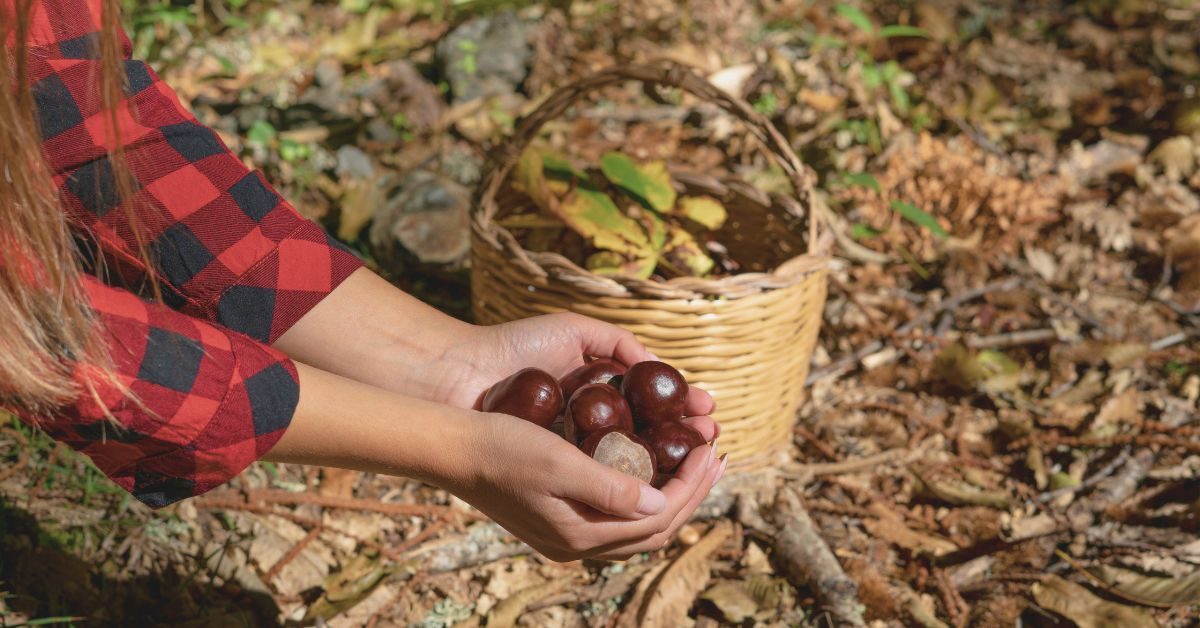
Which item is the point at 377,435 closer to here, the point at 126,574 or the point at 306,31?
the point at 126,574

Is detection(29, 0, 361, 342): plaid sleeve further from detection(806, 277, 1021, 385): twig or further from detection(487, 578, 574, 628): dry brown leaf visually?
detection(806, 277, 1021, 385): twig

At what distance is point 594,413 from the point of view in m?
1.71

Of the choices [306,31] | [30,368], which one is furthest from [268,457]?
[306,31]

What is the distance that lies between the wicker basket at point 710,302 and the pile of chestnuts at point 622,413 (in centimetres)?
32

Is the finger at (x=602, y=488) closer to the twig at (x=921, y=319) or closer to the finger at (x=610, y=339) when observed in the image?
the finger at (x=610, y=339)

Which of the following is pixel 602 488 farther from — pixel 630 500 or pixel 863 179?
pixel 863 179

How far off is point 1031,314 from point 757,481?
1.26 metres

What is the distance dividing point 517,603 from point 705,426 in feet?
1.96

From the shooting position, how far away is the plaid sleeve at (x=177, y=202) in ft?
4.91

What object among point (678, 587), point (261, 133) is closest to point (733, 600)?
point (678, 587)

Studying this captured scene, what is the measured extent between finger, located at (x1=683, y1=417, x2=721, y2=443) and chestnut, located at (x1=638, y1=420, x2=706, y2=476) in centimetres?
6

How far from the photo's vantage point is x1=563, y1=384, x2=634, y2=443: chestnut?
1705 mm

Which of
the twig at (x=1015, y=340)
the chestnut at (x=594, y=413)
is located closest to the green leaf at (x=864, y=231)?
the twig at (x=1015, y=340)

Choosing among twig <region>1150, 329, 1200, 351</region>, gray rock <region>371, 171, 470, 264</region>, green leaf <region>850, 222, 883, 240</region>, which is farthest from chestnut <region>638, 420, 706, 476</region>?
twig <region>1150, 329, 1200, 351</region>
